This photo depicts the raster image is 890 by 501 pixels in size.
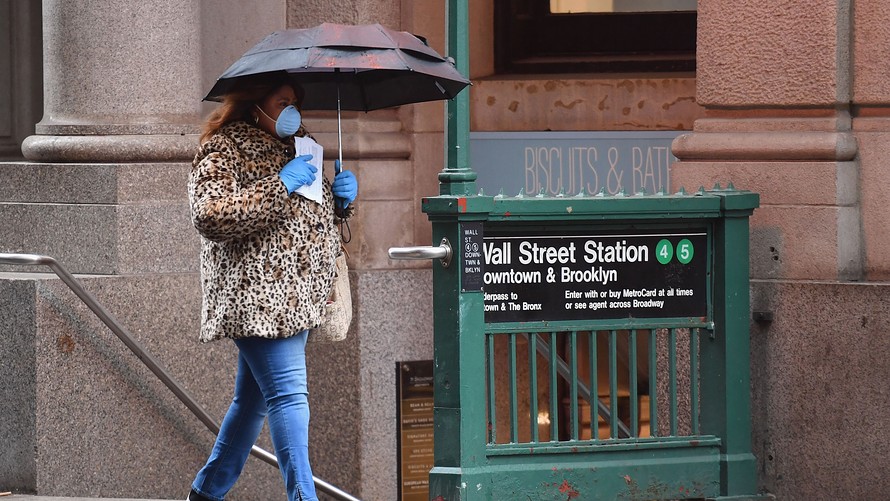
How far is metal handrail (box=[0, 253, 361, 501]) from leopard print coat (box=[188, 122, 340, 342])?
141 cm

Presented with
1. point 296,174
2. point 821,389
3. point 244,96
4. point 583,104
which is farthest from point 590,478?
point 583,104

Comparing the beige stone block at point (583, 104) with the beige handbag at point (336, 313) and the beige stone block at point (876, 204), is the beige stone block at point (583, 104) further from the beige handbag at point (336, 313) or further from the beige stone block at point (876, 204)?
the beige handbag at point (336, 313)

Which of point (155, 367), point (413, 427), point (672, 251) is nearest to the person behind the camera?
point (672, 251)

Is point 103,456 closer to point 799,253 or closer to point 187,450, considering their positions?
point 187,450

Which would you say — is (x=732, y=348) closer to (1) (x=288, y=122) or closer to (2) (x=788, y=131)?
(2) (x=788, y=131)

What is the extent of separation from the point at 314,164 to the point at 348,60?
461mm

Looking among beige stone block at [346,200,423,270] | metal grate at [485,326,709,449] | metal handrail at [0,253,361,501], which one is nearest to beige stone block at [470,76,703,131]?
beige stone block at [346,200,423,270]

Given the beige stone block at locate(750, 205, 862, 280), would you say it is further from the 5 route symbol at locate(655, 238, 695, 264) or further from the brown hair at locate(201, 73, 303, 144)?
the brown hair at locate(201, 73, 303, 144)

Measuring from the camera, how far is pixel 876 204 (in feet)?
21.6

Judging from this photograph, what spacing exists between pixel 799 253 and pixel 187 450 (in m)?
3.36

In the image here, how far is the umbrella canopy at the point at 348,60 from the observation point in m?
5.27

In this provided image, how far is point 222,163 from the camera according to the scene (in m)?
5.35

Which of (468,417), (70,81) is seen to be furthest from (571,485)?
(70,81)

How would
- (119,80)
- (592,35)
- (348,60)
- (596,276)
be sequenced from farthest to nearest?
(592,35), (119,80), (596,276), (348,60)
